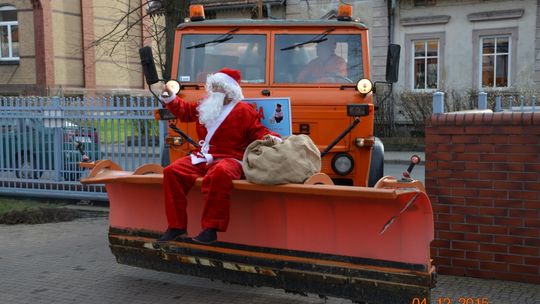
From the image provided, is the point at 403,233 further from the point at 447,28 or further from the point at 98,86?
the point at 98,86

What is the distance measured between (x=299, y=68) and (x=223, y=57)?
84cm

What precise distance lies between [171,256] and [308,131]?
78.0 inches

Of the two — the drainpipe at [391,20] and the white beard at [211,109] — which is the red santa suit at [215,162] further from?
the drainpipe at [391,20]

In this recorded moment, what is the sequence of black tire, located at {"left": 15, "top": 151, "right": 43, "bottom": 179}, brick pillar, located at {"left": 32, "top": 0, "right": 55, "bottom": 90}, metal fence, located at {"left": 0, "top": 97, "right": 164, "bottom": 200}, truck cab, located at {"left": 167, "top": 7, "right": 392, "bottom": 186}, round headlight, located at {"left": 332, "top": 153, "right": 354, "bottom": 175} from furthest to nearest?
brick pillar, located at {"left": 32, "top": 0, "right": 55, "bottom": 90}, black tire, located at {"left": 15, "top": 151, "right": 43, "bottom": 179}, metal fence, located at {"left": 0, "top": 97, "right": 164, "bottom": 200}, truck cab, located at {"left": 167, "top": 7, "right": 392, "bottom": 186}, round headlight, located at {"left": 332, "top": 153, "right": 354, "bottom": 175}

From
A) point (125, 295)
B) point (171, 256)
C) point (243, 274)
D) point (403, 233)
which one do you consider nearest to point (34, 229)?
point (125, 295)

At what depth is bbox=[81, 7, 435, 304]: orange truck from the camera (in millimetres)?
3766

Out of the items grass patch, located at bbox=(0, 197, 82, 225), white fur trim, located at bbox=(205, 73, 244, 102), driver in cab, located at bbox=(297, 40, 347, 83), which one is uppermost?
driver in cab, located at bbox=(297, 40, 347, 83)

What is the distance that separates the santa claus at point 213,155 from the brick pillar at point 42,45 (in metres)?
23.4

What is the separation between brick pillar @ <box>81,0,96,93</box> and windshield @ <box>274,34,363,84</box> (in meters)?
23.9

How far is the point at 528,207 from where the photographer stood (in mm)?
4934

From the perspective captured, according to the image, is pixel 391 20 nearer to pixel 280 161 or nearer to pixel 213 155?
pixel 213 155

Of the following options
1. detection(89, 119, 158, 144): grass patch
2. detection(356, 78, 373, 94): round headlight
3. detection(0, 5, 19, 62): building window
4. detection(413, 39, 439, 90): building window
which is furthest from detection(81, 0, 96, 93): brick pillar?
detection(356, 78, 373, 94): round headlight
